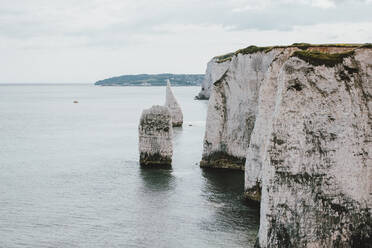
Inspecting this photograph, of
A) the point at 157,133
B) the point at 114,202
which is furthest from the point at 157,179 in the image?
the point at 114,202

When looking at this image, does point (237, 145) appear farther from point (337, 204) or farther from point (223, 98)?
point (337, 204)

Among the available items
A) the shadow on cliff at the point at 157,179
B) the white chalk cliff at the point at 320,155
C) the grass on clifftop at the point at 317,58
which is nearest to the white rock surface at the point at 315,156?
the white chalk cliff at the point at 320,155

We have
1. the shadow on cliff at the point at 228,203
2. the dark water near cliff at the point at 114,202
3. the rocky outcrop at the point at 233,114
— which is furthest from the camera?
the rocky outcrop at the point at 233,114

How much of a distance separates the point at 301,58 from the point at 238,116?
18.0 meters

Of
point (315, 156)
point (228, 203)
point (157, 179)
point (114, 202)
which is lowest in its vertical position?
point (114, 202)

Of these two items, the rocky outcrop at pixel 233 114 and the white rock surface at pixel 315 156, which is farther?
the rocky outcrop at pixel 233 114

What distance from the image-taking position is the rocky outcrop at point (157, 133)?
3750cm

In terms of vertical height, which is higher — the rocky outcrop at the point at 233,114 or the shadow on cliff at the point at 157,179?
the rocky outcrop at the point at 233,114

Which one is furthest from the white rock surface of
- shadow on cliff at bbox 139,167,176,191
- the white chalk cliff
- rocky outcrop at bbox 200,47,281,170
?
shadow on cliff at bbox 139,167,176,191

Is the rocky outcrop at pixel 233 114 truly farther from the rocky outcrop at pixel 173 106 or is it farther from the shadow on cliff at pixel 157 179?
the rocky outcrop at pixel 173 106

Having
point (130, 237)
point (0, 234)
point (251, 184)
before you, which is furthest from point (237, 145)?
point (0, 234)

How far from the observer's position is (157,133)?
37.7 m

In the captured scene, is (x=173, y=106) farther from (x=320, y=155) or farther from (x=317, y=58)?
(x=320, y=155)

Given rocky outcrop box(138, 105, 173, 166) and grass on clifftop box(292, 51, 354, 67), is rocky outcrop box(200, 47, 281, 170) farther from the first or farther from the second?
grass on clifftop box(292, 51, 354, 67)
